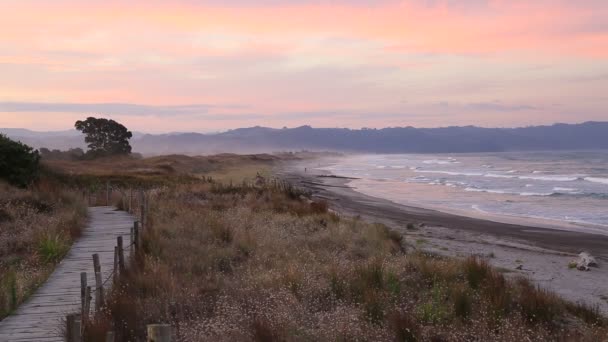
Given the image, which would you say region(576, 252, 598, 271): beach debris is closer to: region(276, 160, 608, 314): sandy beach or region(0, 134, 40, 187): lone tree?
region(276, 160, 608, 314): sandy beach

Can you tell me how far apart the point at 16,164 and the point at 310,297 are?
15281 mm

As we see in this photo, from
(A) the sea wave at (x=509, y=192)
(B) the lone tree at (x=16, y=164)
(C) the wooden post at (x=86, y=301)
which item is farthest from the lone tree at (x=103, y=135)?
(C) the wooden post at (x=86, y=301)

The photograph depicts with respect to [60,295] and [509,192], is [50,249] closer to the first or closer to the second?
[60,295]

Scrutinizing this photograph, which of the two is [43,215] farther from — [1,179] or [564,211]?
[564,211]

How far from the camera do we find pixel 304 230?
15.6 meters

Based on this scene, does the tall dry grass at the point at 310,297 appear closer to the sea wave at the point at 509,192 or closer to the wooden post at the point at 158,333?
the wooden post at the point at 158,333

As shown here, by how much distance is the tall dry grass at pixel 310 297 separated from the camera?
7.10 m

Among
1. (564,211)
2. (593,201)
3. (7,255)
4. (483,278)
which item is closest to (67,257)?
(7,255)

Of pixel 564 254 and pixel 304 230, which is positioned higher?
pixel 304 230

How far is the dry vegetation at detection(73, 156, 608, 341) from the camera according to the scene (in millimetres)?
7109

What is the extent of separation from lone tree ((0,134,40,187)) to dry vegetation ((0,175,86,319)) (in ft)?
5.80

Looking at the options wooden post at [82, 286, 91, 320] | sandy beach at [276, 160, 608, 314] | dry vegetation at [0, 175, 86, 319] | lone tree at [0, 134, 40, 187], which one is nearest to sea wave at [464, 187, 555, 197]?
sandy beach at [276, 160, 608, 314]

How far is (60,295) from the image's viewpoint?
8508mm

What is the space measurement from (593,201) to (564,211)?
6.46 meters
